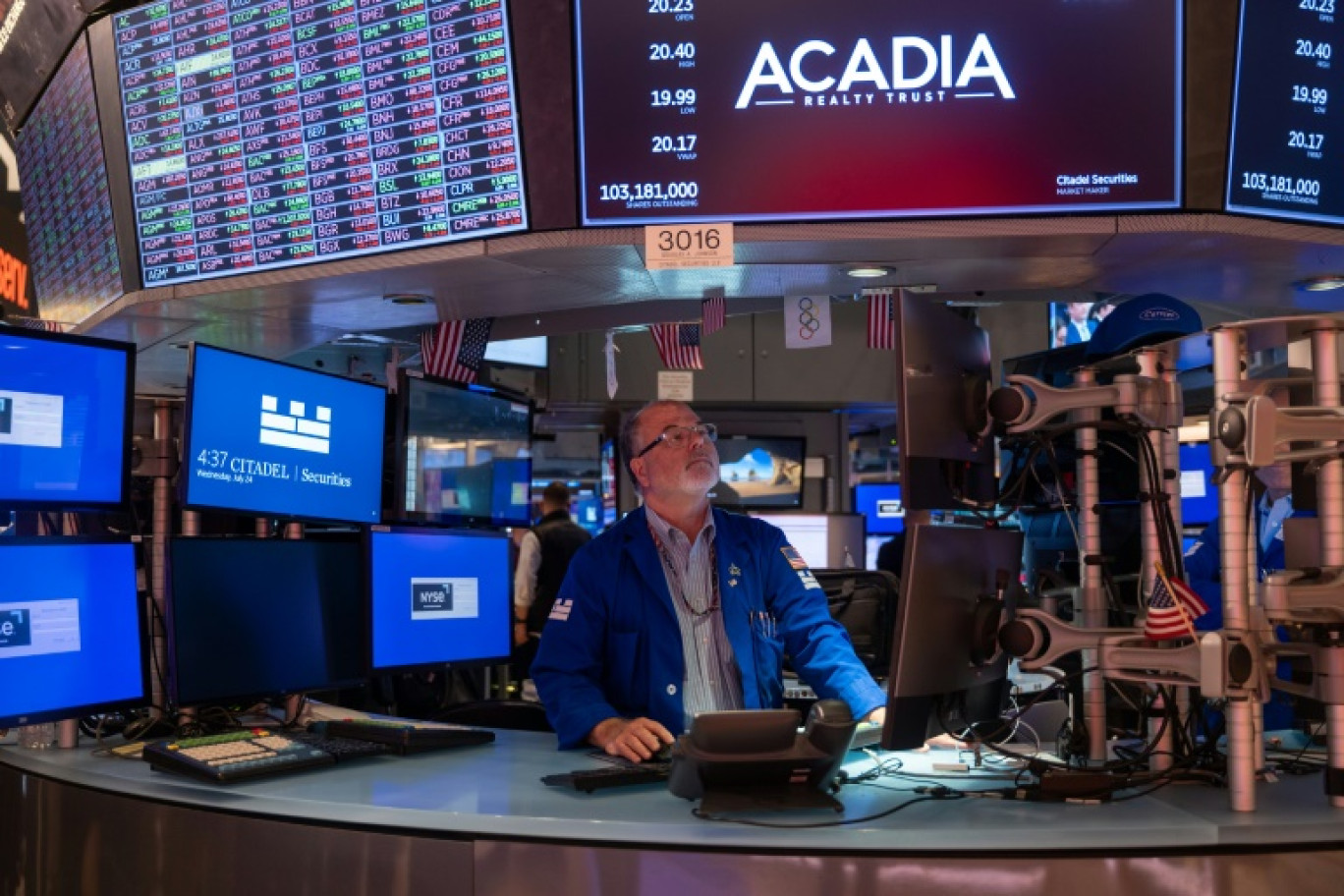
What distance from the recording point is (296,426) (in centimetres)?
324

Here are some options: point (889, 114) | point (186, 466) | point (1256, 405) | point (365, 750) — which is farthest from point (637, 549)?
point (1256, 405)

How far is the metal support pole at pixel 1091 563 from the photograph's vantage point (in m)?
2.53

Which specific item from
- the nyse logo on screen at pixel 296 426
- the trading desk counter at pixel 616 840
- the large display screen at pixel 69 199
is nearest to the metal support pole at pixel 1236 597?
the trading desk counter at pixel 616 840

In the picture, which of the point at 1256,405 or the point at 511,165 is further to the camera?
the point at 511,165

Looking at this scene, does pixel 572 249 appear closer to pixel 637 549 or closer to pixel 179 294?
pixel 637 549

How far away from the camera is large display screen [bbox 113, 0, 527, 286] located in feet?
12.0

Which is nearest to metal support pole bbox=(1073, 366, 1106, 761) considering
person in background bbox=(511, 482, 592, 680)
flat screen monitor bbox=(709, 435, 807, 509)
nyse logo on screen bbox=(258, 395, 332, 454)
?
nyse logo on screen bbox=(258, 395, 332, 454)

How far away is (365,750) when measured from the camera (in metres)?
2.74

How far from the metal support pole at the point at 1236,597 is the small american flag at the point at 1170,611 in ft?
0.22

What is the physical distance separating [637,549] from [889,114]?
4.24 ft

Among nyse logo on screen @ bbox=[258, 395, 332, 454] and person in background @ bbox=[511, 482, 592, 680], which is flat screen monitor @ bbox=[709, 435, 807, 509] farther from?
nyse logo on screen @ bbox=[258, 395, 332, 454]

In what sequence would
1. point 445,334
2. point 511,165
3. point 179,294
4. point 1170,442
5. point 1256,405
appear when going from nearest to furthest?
1. point 1256,405
2. point 1170,442
3. point 511,165
4. point 179,294
5. point 445,334

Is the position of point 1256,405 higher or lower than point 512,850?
higher

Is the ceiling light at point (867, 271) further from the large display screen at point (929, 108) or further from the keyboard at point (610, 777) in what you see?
the keyboard at point (610, 777)
